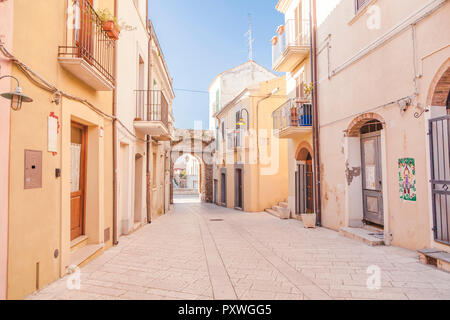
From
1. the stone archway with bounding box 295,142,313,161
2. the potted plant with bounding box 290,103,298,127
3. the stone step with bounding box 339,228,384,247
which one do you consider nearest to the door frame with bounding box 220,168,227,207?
the stone archway with bounding box 295,142,313,161

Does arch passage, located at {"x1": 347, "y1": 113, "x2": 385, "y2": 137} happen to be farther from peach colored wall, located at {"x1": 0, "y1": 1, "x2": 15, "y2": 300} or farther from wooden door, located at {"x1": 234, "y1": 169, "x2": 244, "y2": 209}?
wooden door, located at {"x1": 234, "y1": 169, "x2": 244, "y2": 209}

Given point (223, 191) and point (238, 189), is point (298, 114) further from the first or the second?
point (223, 191)

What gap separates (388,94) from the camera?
639 cm

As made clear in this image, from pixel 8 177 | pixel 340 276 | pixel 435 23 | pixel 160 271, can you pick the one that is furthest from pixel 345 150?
pixel 8 177

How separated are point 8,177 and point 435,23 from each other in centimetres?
669

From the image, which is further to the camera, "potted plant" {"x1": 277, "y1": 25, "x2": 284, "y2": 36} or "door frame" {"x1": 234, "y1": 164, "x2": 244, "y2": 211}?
"door frame" {"x1": 234, "y1": 164, "x2": 244, "y2": 211}

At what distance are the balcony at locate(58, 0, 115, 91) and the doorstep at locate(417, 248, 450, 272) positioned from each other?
19.8ft

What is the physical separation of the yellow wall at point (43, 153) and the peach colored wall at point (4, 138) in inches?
3.5

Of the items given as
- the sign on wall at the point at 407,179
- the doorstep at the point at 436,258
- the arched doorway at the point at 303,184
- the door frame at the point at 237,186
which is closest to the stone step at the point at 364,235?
the sign on wall at the point at 407,179

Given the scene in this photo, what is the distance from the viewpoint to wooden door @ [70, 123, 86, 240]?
5312 millimetres

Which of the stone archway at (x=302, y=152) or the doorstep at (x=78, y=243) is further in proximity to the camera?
the stone archway at (x=302, y=152)

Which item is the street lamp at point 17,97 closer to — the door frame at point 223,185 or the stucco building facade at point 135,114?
the stucco building facade at point 135,114

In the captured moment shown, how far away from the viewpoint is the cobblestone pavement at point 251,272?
3.70 meters

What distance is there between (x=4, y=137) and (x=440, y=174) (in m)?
6.34
